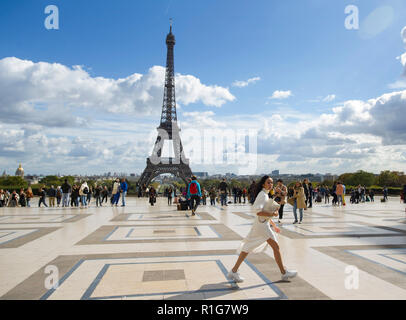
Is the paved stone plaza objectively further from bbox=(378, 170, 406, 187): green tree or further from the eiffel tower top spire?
bbox=(378, 170, 406, 187): green tree

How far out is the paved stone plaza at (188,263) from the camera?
13.7 ft

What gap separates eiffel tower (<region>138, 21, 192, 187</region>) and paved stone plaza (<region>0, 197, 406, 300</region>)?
48413mm

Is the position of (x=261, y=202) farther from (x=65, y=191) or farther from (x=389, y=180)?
(x=389, y=180)

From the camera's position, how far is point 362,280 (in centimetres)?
458

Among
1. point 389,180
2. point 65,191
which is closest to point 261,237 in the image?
point 65,191

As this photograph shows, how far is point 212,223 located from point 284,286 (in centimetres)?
648

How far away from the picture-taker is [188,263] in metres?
5.59

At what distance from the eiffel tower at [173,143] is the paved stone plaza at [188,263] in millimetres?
48413

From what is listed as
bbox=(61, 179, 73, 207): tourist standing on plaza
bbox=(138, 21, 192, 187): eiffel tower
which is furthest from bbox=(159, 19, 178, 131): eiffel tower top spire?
bbox=(61, 179, 73, 207): tourist standing on plaza

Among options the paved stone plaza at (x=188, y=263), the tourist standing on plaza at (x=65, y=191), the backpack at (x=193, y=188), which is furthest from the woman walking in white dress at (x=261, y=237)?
the tourist standing on plaza at (x=65, y=191)

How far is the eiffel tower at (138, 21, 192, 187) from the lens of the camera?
2298 inches

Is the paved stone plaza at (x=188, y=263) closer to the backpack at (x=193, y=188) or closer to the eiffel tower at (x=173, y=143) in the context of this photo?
the backpack at (x=193, y=188)

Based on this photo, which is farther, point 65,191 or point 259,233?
point 65,191

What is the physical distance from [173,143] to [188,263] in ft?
192
